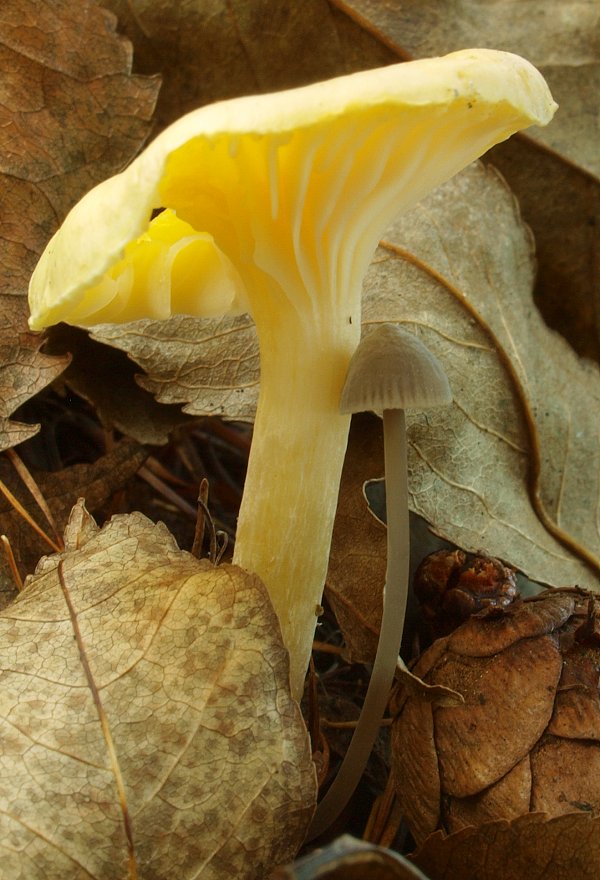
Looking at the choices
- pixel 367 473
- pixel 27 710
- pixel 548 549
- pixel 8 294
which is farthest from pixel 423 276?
pixel 27 710

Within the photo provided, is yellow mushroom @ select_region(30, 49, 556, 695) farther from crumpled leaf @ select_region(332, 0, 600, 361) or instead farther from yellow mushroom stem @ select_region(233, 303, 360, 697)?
crumpled leaf @ select_region(332, 0, 600, 361)

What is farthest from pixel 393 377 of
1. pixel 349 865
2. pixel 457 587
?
pixel 349 865

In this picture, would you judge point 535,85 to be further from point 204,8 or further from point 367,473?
point 204,8

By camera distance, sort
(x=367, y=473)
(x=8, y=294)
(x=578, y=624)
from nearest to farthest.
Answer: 1. (x=578, y=624)
2. (x=367, y=473)
3. (x=8, y=294)

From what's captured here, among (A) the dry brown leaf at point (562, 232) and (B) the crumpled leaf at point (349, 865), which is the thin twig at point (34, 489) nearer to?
(B) the crumpled leaf at point (349, 865)

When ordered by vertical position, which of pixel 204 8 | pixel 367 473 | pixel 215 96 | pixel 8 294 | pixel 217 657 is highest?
pixel 204 8

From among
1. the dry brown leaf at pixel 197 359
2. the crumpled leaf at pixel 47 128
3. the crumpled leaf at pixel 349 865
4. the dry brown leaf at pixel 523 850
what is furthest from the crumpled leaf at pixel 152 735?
the crumpled leaf at pixel 47 128
